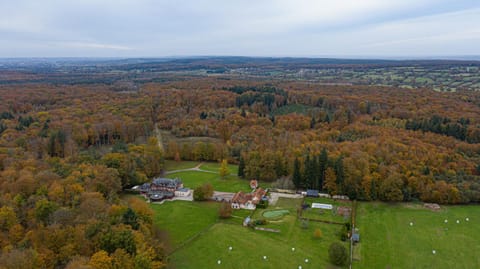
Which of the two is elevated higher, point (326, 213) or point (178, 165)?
point (326, 213)

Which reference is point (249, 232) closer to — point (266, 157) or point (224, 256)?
point (224, 256)

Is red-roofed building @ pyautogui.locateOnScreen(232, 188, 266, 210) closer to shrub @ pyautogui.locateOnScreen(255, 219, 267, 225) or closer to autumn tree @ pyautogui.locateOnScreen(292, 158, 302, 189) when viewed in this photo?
shrub @ pyautogui.locateOnScreen(255, 219, 267, 225)

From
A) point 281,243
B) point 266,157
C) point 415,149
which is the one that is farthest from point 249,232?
point 415,149

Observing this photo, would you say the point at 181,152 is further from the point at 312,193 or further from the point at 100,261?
the point at 100,261

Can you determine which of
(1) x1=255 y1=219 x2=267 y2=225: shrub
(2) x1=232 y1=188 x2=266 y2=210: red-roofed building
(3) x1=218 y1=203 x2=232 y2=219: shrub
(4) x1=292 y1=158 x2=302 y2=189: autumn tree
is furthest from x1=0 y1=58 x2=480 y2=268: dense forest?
(1) x1=255 y1=219 x2=267 y2=225: shrub

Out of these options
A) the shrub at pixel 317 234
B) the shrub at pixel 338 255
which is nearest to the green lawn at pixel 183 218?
the shrub at pixel 317 234

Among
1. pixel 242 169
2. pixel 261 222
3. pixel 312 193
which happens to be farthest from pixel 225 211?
pixel 242 169

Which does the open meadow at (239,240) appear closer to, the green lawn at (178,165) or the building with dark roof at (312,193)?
the building with dark roof at (312,193)
